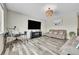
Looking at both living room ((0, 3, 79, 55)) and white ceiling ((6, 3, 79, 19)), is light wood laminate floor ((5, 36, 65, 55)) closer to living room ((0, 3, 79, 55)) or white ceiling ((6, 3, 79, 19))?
living room ((0, 3, 79, 55))

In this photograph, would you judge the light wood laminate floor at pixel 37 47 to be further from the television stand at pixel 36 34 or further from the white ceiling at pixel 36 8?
the white ceiling at pixel 36 8

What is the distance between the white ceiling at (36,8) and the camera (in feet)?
6.30

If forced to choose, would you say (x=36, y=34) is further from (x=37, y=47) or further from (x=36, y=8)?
(x=36, y=8)

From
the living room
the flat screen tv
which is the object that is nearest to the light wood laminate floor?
the living room

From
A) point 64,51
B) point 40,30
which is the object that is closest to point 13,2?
point 40,30

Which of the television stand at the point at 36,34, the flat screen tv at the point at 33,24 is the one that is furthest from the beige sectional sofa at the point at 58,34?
the flat screen tv at the point at 33,24

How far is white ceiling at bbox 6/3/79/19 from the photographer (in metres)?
1.92

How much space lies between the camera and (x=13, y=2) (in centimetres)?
192

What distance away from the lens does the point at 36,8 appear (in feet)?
6.61

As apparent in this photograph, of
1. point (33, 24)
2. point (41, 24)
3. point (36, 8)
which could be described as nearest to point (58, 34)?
point (41, 24)

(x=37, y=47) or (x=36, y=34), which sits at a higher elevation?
(x=36, y=34)
